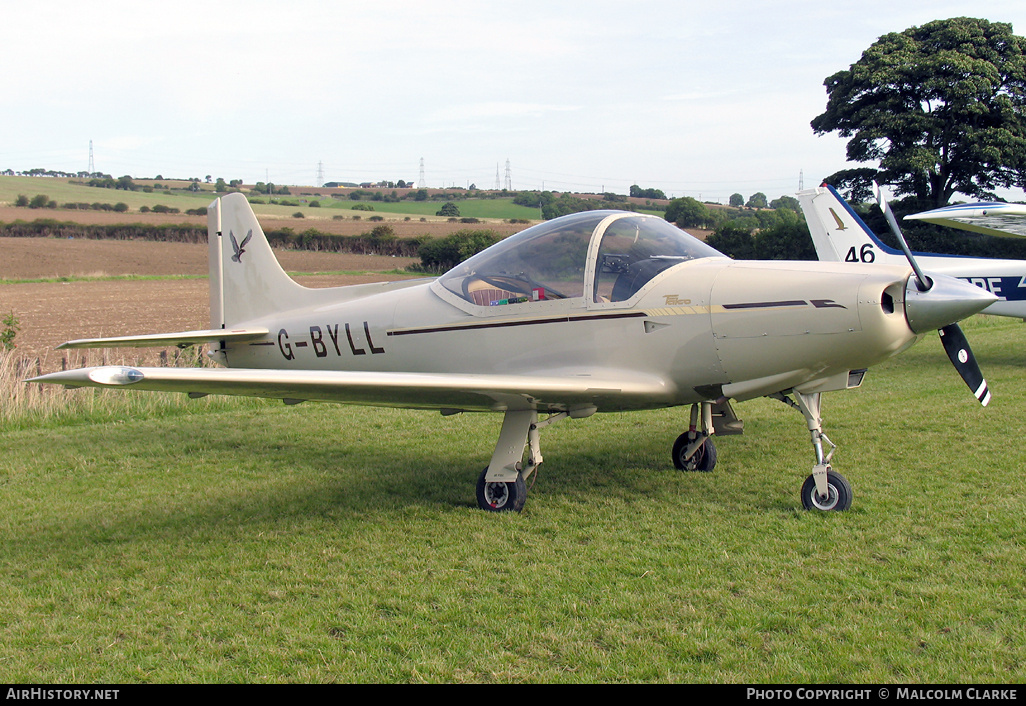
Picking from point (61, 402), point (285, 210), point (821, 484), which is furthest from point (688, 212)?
point (285, 210)

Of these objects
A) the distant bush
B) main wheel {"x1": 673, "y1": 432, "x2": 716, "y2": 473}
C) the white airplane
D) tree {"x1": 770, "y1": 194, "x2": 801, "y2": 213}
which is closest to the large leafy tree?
tree {"x1": 770, "y1": 194, "x2": 801, "y2": 213}

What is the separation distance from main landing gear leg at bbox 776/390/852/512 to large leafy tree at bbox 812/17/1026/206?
26985 millimetres

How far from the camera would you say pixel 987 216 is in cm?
1204

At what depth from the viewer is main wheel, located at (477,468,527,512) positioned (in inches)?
224

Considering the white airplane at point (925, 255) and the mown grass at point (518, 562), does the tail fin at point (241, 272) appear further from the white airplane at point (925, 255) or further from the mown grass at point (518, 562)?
the white airplane at point (925, 255)

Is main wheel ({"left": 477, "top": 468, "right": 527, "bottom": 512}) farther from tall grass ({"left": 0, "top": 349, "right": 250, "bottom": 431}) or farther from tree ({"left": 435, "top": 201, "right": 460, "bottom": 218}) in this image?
tree ({"left": 435, "top": 201, "right": 460, "bottom": 218})

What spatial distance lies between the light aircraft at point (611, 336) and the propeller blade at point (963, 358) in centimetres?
4

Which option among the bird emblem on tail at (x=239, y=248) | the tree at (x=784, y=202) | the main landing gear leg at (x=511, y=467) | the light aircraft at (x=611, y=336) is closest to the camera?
the light aircraft at (x=611, y=336)

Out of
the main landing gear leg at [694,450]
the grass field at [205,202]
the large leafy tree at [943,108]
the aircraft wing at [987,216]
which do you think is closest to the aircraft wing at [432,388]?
the main landing gear leg at [694,450]

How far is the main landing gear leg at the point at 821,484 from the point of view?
532cm

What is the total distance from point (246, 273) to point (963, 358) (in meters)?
6.41

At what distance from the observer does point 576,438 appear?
8.22 meters

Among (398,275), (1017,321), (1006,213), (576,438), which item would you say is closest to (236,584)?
(576,438)
